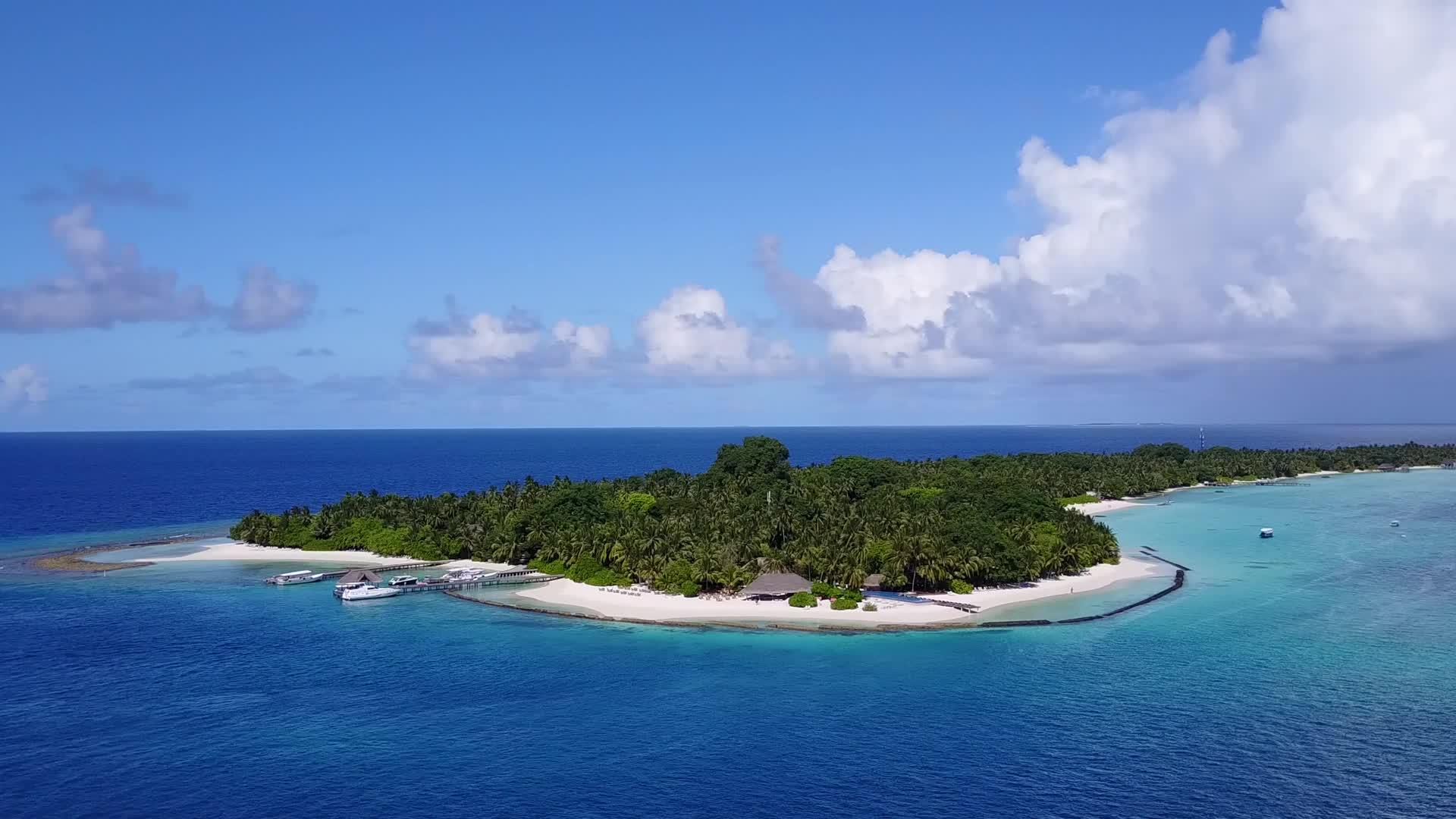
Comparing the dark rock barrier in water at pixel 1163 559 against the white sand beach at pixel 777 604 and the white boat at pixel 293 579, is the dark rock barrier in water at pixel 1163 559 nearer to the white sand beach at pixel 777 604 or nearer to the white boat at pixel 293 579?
the white sand beach at pixel 777 604

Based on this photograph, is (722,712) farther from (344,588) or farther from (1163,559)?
(1163,559)

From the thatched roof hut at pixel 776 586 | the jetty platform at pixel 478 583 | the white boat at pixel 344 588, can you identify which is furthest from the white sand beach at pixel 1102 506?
the white boat at pixel 344 588

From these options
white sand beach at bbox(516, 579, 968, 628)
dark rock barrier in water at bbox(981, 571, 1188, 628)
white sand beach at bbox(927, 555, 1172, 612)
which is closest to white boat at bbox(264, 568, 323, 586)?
white sand beach at bbox(516, 579, 968, 628)

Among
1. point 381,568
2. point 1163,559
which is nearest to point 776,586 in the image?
point 381,568

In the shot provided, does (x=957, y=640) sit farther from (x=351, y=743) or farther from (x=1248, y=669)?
(x=351, y=743)

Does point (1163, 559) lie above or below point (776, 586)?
below
